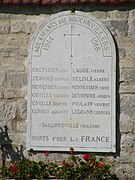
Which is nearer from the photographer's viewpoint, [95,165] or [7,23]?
[95,165]

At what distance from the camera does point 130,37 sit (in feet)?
17.1

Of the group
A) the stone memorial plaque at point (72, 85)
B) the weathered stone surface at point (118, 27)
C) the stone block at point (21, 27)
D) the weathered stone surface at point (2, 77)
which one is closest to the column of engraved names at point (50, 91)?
the stone memorial plaque at point (72, 85)

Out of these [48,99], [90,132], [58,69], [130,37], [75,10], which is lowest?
[90,132]

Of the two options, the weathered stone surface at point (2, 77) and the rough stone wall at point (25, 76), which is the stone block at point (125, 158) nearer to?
the rough stone wall at point (25, 76)

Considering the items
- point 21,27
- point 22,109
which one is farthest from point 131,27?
point 22,109

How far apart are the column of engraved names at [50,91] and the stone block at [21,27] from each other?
18.4 inches

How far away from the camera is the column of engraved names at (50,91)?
526 cm

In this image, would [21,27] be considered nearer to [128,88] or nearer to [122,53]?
[122,53]

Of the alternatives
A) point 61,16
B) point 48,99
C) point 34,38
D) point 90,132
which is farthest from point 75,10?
point 90,132

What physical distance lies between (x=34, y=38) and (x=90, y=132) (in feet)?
4.07

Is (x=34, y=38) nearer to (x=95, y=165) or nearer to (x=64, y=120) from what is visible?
(x=64, y=120)

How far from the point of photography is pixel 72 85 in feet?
17.2

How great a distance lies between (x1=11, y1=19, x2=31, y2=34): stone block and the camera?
536 cm

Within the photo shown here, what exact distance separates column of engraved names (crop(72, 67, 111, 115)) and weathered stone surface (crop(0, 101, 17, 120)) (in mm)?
693
